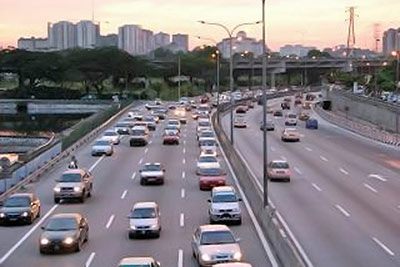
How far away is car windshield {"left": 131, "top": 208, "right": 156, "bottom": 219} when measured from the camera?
29.5m

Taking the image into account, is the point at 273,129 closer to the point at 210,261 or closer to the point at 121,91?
the point at 210,261

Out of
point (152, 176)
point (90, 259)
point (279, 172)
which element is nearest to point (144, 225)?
point (90, 259)

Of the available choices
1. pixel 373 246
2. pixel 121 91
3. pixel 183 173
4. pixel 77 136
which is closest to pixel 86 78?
pixel 121 91

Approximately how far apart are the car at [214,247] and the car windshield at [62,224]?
13.8 feet

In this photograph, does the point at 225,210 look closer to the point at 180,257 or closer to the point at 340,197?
the point at 180,257

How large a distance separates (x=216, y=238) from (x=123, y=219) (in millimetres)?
10057

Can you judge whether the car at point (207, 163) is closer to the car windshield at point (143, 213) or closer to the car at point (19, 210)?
the car at point (19, 210)

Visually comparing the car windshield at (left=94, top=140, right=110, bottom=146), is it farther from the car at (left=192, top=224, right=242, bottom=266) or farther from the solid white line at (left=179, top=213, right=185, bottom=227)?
the car at (left=192, top=224, right=242, bottom=266)

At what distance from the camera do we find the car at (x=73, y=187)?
3816cm

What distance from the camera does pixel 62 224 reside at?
Result: 27016 mm

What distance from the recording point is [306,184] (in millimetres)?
43812

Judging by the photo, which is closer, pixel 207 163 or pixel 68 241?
pixel 68 241

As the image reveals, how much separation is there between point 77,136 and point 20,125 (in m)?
89.7

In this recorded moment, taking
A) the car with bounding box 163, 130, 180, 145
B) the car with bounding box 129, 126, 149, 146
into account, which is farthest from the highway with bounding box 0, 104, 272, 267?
the car with bounding box 163, 130, 180, 145
